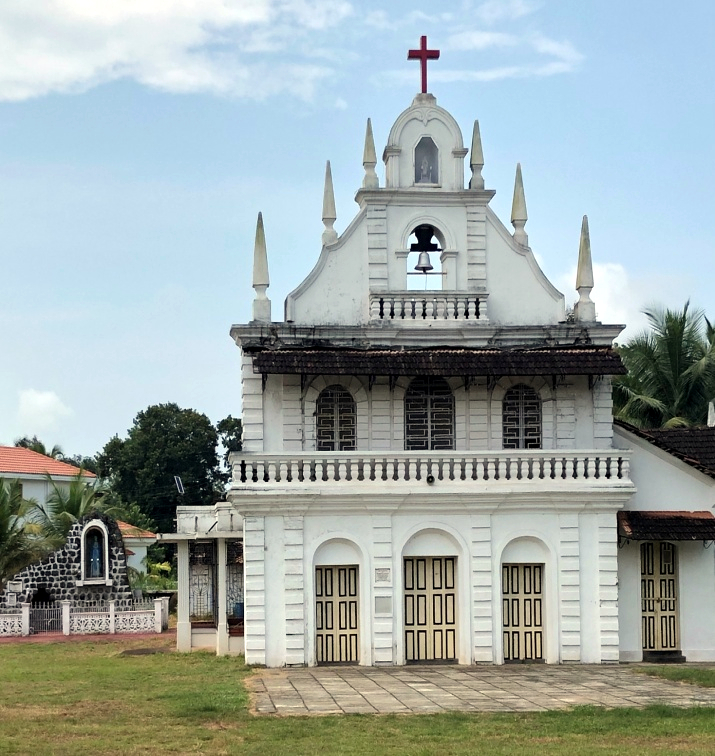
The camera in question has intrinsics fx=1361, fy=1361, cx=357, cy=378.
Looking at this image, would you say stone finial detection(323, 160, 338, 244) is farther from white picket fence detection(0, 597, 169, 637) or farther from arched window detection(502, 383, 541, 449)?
white picket fence detection(0, 597, 169, 637)

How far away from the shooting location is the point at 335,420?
94.4ft

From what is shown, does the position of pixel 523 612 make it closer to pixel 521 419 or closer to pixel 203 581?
pixel 521 419

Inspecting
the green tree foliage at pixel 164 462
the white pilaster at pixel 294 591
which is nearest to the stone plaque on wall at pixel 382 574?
the white pilaster at pixel 294 591

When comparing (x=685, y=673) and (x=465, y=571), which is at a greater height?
(x=465, y=571)

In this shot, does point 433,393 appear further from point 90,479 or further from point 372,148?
point 90,479

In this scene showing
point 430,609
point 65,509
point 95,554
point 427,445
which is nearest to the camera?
point 430,609

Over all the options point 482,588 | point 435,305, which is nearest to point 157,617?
point 482,588

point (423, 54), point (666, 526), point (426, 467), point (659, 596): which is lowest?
point (659, 596)

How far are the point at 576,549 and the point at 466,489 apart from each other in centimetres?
264

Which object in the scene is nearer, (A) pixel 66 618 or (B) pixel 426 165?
(B) pixel 426 165

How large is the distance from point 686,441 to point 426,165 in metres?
8.52

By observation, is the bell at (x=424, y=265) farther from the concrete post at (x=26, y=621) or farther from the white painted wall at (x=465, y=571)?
the concrete post at (x=26, y=621)

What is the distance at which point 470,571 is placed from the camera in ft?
91.5

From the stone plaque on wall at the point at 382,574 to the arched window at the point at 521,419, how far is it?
12.4 feet
